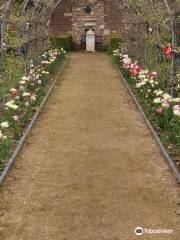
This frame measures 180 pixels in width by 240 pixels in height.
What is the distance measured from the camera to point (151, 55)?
53.1 ft

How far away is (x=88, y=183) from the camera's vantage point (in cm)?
701

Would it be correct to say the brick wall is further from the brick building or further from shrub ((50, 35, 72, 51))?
shrub ((50, 35, 72, 51))

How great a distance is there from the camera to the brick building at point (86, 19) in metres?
35.3

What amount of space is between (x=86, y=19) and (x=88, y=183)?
1157 inches

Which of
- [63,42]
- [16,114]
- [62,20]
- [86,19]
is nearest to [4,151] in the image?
[16,114]

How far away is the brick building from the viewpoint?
35281 millimetres

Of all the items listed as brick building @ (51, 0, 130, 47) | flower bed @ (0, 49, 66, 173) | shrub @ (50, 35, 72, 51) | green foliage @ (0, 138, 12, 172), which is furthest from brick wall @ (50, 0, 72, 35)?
green foliage @ (0, 138, 12, 172)

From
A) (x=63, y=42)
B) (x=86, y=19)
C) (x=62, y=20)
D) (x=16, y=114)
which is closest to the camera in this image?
(x=16, y=114)

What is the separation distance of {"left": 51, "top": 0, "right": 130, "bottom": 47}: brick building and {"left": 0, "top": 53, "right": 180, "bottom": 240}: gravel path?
2391cm

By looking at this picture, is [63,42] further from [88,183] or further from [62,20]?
[88,183]

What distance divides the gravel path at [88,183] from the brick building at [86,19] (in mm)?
23910

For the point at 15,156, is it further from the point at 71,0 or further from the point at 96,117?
the point at 71,0

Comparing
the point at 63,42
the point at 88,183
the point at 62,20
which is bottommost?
the point at 88,183

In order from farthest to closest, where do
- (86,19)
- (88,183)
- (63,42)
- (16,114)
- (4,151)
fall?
(86,19)
(63,42)
(16,114)
(4,151)
(88,183)
